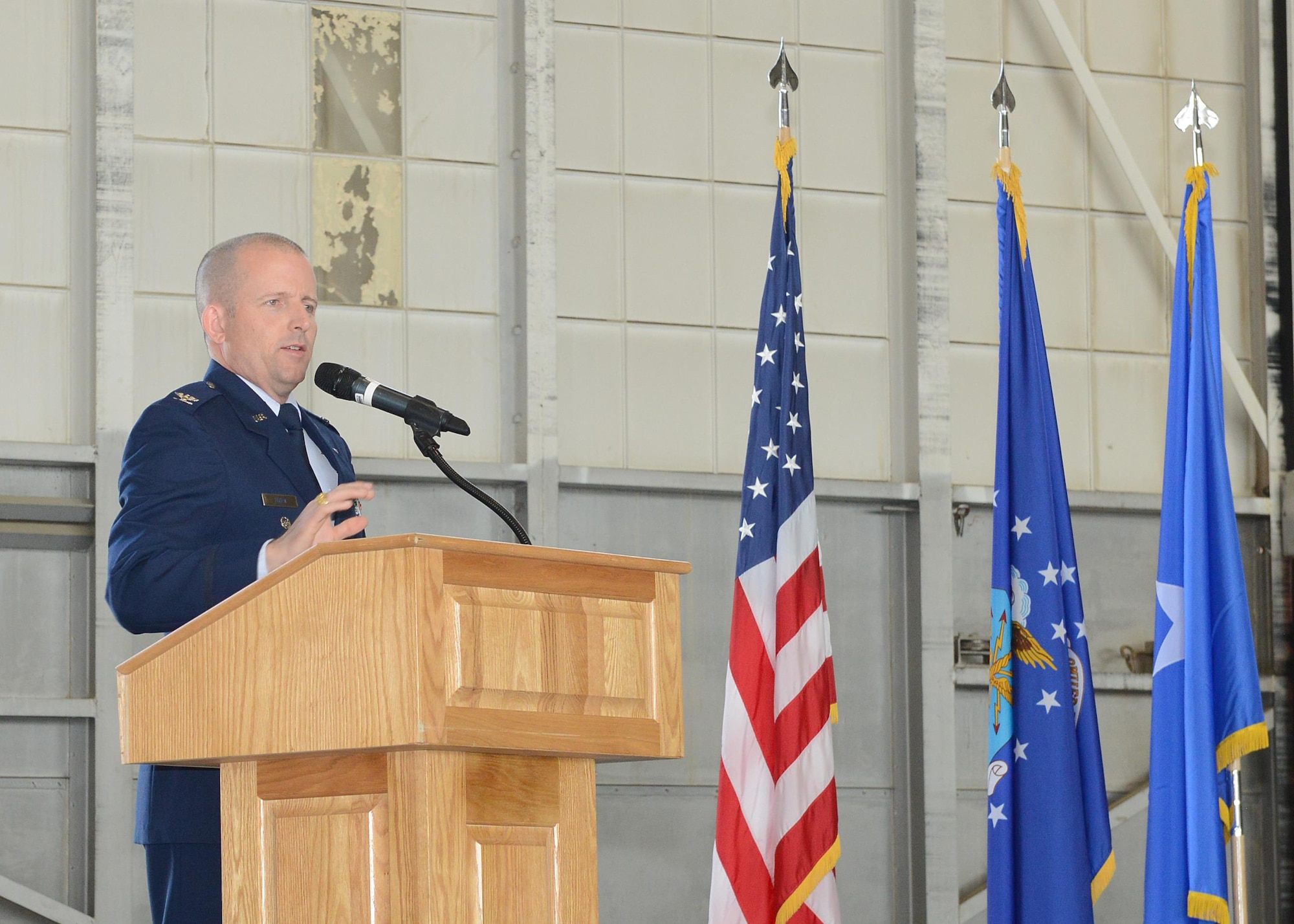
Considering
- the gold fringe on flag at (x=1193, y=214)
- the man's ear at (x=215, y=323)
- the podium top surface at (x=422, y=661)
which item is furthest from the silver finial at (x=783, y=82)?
the podium top surface at (x=422, y=661)

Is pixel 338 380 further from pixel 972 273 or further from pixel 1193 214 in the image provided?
pixel 972 273

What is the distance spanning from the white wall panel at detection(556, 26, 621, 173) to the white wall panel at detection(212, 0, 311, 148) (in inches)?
33.9

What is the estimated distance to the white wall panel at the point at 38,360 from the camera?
5109 millimetres

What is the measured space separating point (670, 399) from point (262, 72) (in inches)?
67.6

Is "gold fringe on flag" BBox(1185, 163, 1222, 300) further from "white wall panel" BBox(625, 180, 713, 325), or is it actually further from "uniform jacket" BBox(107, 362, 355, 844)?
"uniform jacket" BBox(107, 362, 355, 844)

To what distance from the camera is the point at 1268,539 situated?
20.3 ft

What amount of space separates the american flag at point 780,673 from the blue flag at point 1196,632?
2.89 feet

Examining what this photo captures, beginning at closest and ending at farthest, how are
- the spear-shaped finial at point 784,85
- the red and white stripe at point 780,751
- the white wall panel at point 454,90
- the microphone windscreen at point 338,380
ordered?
1. the microphone windscreen at point 338,380
2. the red and white stripe at point 780,751
3. the spear-shaped finial at point 784,85
4. the white wall panel at point 454,90

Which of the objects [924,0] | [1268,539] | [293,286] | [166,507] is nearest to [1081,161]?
[924,0]

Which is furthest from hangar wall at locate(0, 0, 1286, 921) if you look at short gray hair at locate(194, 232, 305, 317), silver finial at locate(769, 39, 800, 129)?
short gray hair at locate(194, 232, 305, 317)

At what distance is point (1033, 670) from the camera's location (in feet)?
14.8

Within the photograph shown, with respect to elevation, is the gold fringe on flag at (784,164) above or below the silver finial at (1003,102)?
below

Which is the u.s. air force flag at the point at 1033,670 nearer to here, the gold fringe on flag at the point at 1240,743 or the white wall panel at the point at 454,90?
the gold fringe on flag at the point at 1240,743

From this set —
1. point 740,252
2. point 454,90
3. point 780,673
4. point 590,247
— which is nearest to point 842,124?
point 740,252
